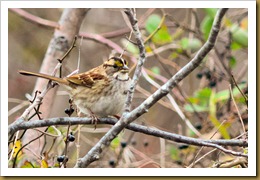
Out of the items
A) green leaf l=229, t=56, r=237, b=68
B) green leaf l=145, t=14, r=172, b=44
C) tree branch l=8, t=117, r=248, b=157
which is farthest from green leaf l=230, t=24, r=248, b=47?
tree branch l=8, t=117, r=248, b=157

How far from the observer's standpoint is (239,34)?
10.3 feet

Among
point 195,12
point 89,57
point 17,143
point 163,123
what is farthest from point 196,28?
point 17,143

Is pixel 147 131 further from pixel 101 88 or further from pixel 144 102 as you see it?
pixel 101 88

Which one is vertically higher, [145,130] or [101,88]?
[101,88]

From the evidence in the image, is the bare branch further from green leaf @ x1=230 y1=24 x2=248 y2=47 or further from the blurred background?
green leaf @ x1=230 y1=24 x2=248 y2=47

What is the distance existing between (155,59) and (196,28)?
1.17 ft

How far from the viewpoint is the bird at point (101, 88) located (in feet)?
8.13

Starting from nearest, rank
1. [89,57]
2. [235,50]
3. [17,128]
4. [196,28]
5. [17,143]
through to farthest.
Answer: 1. [17,128]
2. [17,143]
3. [235,50]
4. [196,28]
5. [89,57]

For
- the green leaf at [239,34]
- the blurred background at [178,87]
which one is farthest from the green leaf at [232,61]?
the green leaf at [239,34]

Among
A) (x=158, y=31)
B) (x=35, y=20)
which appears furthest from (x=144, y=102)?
(x=35, y=20)

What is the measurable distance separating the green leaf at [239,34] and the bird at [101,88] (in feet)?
2.58

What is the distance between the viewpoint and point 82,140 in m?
3.17

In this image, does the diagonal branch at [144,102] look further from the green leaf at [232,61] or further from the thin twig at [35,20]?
the green leaf at [232,61]

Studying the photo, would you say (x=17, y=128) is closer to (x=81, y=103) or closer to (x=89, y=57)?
(x=81, y=103)
